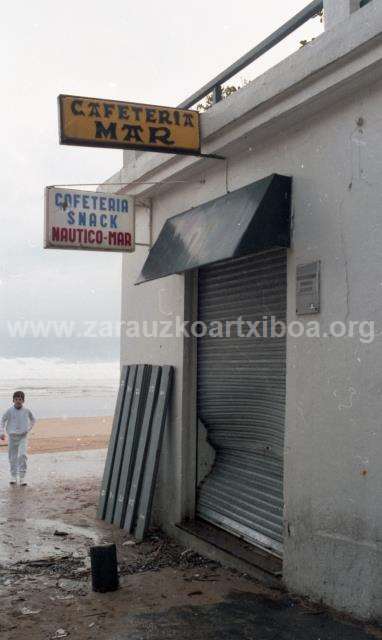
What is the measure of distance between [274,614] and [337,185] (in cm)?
347

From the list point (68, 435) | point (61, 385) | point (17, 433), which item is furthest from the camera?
point (61, 385)

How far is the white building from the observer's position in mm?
5062

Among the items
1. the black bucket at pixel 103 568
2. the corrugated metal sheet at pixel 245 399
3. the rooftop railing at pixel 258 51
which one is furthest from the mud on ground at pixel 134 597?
the rooftop railing at pixel 258 51

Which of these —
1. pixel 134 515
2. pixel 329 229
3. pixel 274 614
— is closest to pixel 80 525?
pixel 134 515

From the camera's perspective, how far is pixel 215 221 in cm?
671

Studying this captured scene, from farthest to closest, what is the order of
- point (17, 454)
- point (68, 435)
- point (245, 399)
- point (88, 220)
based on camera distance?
point (68, 435), point (17, 454), point (88, 220), point (245, 399)

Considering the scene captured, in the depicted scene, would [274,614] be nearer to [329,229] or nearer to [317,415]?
[317,415]

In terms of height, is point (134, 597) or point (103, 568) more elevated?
point (103, 568)

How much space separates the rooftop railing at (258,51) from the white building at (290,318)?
0.37m

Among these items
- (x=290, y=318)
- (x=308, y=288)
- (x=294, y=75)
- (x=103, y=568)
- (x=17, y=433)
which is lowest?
(x=103, y=568)

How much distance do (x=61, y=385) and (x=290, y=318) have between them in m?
41.1

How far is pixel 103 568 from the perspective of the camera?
19.5 feet

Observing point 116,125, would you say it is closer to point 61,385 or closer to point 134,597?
point 134,597

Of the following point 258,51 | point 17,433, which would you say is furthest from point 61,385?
point 258,51
